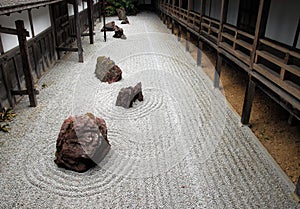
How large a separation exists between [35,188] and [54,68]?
25.6ft

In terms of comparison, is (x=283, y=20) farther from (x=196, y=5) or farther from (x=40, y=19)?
(x=196, y=5)

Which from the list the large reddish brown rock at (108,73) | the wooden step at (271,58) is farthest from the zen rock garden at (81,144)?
the large reddish brown rock at (108,73)

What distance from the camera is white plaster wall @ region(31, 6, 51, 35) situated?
9734mm

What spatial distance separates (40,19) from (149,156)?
8044mm

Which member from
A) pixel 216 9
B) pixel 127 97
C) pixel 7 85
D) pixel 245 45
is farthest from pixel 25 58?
pixel 216 9

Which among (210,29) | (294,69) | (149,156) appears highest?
(210,29)

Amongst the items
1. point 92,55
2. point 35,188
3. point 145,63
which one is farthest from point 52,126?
point 92,55

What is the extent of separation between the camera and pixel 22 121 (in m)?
6.93

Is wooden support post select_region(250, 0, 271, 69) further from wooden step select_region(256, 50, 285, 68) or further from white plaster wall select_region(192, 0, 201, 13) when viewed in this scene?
white plaster wall select_region(192, 0, 201, 13)

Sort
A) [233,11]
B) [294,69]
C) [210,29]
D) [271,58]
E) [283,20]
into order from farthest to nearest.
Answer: [233,11], [210,29], [283,20], [271,58], [294,69]

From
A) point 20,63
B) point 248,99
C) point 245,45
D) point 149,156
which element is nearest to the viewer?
point 149,156

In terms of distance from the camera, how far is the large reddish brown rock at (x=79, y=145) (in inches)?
198

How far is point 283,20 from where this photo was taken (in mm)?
7375

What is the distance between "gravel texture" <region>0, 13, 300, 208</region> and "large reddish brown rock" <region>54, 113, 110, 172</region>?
0.18 meters
